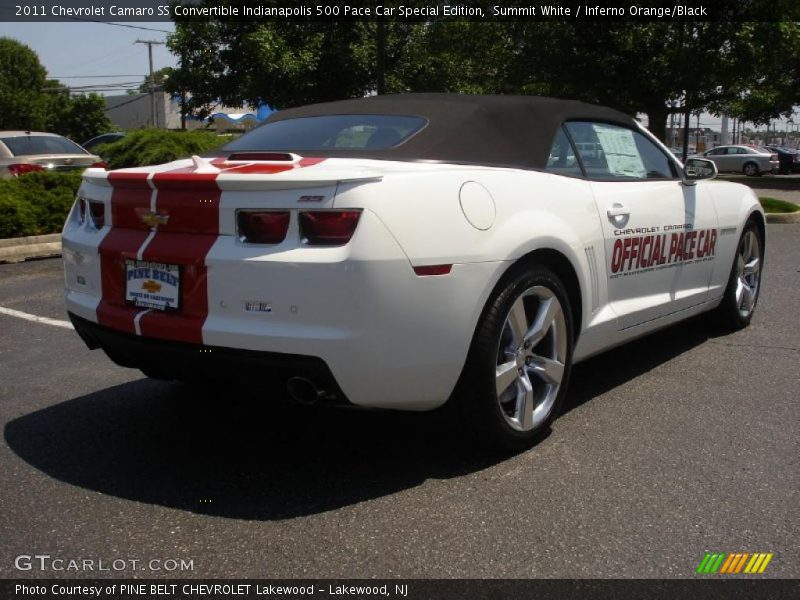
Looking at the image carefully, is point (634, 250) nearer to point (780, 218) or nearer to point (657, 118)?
point (780, 218)

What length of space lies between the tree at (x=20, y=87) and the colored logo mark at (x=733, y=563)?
52.2 metres

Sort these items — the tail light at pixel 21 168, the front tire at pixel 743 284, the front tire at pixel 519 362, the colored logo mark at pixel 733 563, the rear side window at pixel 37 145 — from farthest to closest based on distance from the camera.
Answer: the rear side window at pixel 37 145
the tail light at pixel 21 168
the front tire at pixel 743 284
the front tire at pixel 519 362
the colored logo mark at pixel 733 563

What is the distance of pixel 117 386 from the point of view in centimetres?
454

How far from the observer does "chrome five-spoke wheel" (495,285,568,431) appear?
3396 mm

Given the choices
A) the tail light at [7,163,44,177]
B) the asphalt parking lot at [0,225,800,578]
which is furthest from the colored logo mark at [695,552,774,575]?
the tail light at [7,163,44,177]

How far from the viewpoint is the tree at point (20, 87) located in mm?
51781

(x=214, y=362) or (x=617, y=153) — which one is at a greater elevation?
(x=617, y=153)

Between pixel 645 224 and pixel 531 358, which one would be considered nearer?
pixel 531 358

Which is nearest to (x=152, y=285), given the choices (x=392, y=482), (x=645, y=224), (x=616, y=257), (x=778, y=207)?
(x=392, y=482)

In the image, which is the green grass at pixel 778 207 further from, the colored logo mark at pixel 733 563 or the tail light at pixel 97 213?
the tail light at pixel 97 213

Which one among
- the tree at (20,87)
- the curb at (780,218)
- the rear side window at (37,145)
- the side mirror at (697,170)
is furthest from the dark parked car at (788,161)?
the tree at (20,87)

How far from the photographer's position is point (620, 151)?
4.54 m

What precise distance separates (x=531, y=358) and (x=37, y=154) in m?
11.6
